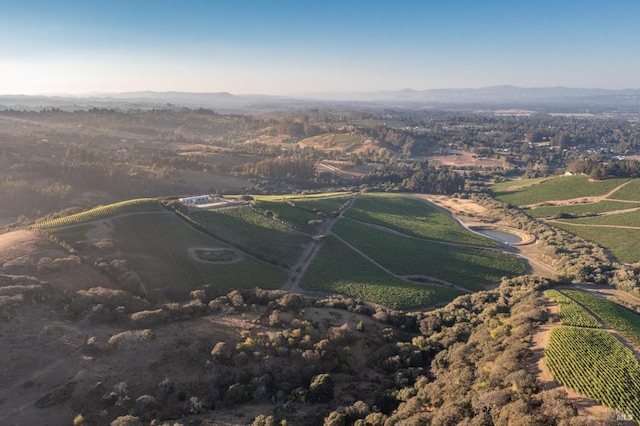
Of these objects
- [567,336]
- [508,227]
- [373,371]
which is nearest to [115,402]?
[373,371]

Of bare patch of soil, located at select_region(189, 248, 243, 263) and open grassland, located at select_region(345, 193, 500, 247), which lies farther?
open grassland, located at select_region(345, 193, 500, 247)

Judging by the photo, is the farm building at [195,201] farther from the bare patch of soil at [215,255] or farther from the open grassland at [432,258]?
the open grassland at [432,258]

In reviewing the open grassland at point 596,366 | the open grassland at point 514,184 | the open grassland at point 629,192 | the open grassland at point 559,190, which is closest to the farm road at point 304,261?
the open grassland at point 596,366

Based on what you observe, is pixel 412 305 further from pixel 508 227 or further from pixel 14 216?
pixel 14 216

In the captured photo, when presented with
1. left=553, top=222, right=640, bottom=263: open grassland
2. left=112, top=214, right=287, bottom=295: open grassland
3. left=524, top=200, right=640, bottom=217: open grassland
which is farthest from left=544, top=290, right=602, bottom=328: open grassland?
left=524, top=200, right=640, bottom=217: open grassland

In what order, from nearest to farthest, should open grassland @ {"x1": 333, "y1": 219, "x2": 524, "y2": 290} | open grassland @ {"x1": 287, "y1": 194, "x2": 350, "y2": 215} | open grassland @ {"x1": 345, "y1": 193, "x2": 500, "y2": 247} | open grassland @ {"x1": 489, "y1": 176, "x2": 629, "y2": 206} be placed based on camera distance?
open grassland @ {"x1": 333, "y1": 219, "x2": 524, "y2": 290} < open grassland @ {"x1": 345, "y1": 193, "x2": 500, "y2": 247} < open grassland @ {"x1": 287, "y1": 194, "x2": 350, "y2": 215} < open grassland @ {"x1": 489, "y1": 176, "x2": 629, "y2": 206}

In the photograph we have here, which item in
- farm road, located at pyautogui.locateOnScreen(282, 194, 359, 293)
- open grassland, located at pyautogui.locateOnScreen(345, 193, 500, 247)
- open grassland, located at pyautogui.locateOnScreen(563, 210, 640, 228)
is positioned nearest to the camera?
farm road, located at pyautogui.locateOnScreen(282, 194, 359, 293)

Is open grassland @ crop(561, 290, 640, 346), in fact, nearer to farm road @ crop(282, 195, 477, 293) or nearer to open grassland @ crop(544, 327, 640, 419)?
open grassland @ crop(544, 327, 640, 419)
